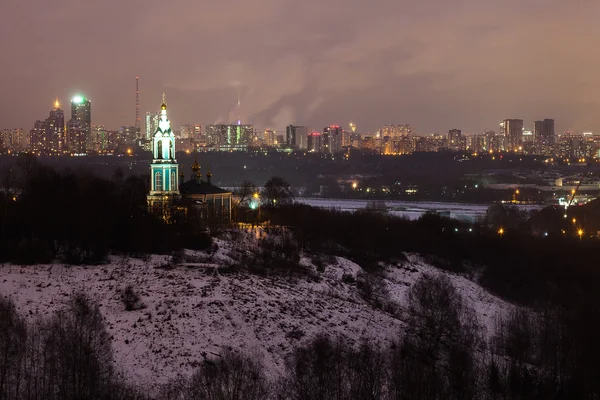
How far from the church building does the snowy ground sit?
10.3 m

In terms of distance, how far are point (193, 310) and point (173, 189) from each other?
18.5m

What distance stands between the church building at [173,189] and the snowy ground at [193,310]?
10263 millimetres

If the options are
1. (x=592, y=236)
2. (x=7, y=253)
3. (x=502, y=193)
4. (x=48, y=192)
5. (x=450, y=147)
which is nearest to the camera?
(x=7, y=253)

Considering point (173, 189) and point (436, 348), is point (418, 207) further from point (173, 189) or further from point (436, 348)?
point (436, 348)

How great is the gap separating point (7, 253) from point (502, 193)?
73923mm

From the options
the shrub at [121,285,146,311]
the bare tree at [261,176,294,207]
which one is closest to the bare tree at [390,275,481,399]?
the shrub at [121,285,146,311]

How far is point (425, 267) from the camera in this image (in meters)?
32.6

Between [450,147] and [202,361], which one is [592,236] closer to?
[202,361]

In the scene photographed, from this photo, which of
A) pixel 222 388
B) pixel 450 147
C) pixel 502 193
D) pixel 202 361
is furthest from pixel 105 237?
pixel 450 147

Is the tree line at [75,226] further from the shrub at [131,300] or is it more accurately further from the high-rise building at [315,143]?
the high-rise building at [315,143]

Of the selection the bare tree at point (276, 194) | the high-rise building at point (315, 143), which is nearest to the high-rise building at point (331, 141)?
the high-rise building at point (315, 143)

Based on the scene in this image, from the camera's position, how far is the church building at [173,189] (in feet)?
114

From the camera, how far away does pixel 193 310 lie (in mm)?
18875

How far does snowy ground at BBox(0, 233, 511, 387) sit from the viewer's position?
16766 mm
